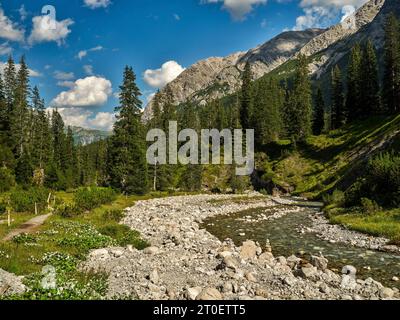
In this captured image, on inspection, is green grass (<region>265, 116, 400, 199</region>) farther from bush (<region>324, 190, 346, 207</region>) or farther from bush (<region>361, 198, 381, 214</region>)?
bush (<region>361, 198, 381, 214</region>)

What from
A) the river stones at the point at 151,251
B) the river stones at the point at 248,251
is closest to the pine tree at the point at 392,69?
the river stones at the point at 248,251

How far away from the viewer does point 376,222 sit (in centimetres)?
3075

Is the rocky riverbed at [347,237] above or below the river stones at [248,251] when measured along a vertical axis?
below

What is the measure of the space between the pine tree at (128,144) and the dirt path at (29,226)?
25.5 metres

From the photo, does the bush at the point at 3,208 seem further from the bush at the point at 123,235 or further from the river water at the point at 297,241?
the river water at the point at 297,241

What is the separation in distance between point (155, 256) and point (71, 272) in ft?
18.1

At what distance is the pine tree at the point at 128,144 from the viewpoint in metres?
59.4

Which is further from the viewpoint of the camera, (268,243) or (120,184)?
(120,184)

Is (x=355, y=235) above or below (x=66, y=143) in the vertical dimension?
below

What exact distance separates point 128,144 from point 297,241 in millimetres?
38876

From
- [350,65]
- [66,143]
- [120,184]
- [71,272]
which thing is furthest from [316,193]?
[66,143]

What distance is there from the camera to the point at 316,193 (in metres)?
63.4

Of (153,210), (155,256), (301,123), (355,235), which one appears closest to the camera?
(155,256)
